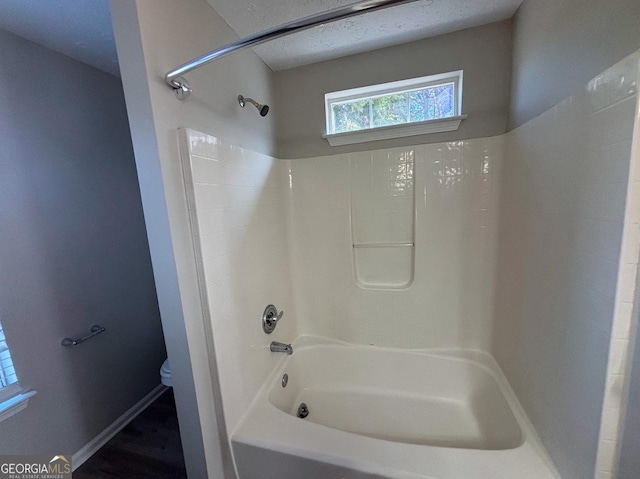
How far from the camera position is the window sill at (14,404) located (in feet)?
3.99

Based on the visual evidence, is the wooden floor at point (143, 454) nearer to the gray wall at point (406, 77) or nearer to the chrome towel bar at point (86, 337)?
the chrome towel bar at point (86, 337)

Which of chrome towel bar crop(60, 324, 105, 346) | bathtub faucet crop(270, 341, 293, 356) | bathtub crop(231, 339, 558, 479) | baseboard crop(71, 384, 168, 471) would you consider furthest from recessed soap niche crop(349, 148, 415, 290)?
baseboard crop(71, 384, 168, 471)

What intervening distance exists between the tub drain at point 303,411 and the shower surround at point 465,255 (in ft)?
1.15

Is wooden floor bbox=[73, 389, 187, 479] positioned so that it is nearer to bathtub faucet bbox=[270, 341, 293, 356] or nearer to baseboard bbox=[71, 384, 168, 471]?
baseboard bbox=[71, 384, 168, 471]

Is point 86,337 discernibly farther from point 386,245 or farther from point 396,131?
point 396,131

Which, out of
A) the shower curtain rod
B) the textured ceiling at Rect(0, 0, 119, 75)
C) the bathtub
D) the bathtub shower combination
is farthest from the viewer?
the textured ceiling at Rect(0, 0, 119, 75)

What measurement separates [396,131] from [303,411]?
75.8 inches

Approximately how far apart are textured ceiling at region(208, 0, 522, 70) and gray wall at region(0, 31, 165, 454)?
1079 mm

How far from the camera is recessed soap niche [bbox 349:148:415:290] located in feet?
5.49

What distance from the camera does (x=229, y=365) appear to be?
1.16 meters

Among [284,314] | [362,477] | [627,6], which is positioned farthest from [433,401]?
[627,6]

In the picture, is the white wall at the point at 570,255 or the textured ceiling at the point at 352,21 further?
the textured ceiling at the point at 352,21

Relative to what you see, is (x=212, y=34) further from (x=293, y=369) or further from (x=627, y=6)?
(x=293, y=369)

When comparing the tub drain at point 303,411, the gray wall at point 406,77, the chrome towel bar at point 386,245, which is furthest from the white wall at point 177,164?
the chrome towel bar at point 386,245
